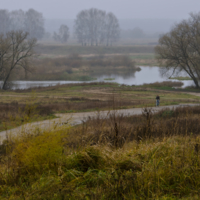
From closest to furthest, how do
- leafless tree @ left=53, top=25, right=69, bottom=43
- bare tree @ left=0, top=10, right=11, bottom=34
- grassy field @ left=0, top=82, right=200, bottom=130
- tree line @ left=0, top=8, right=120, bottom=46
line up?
1. grassy field @ left=0, top=82, right=200, bottom=130
2. bare tree @ left=0, top=10, right=11, bottom=34
3. tree line @ left=0, top=8, right=120, bottom=46
4. leafless tree @ left=53, top=25, right=69, bottom=43

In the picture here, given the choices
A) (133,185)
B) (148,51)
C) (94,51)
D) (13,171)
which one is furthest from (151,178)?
(148,51)

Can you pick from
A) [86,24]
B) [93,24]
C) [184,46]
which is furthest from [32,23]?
[184,46]

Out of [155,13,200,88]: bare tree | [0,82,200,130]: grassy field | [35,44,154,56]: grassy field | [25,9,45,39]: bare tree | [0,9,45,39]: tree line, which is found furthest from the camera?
[25,9,45,39]: bare tree

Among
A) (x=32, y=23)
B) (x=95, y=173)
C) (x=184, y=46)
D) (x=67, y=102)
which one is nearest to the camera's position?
(x=95, y=173)

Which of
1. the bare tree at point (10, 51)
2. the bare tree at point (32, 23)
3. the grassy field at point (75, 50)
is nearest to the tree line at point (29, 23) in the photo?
the bare tree at point (32, 23)

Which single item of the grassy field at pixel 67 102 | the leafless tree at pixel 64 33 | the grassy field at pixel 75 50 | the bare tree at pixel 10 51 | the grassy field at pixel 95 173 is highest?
the leafless tree at pixel 64 33

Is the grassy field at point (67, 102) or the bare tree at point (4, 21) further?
the bare tree at point (4, 21)

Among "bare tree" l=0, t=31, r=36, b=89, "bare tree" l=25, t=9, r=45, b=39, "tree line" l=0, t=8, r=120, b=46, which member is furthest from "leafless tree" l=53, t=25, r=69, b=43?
"bare tree" l=0, t=31, r=36, b=89

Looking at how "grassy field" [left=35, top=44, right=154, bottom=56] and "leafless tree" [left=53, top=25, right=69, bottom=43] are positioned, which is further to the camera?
"leafless tree" [left=53, top=25, right=69, bottom=43]

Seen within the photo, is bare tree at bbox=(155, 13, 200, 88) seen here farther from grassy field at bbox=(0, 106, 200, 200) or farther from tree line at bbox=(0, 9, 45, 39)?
tree line at bbox=(0, 9, 45, 39)

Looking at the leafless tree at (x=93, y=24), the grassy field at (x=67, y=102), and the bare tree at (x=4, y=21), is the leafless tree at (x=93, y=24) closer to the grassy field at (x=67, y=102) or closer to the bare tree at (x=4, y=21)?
the bare tree at (x=4, y=21)

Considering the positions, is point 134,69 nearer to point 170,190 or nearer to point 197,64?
point 197,64

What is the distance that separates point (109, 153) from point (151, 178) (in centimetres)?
113

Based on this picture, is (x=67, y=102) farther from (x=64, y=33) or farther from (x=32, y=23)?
(x=64, y=33)
